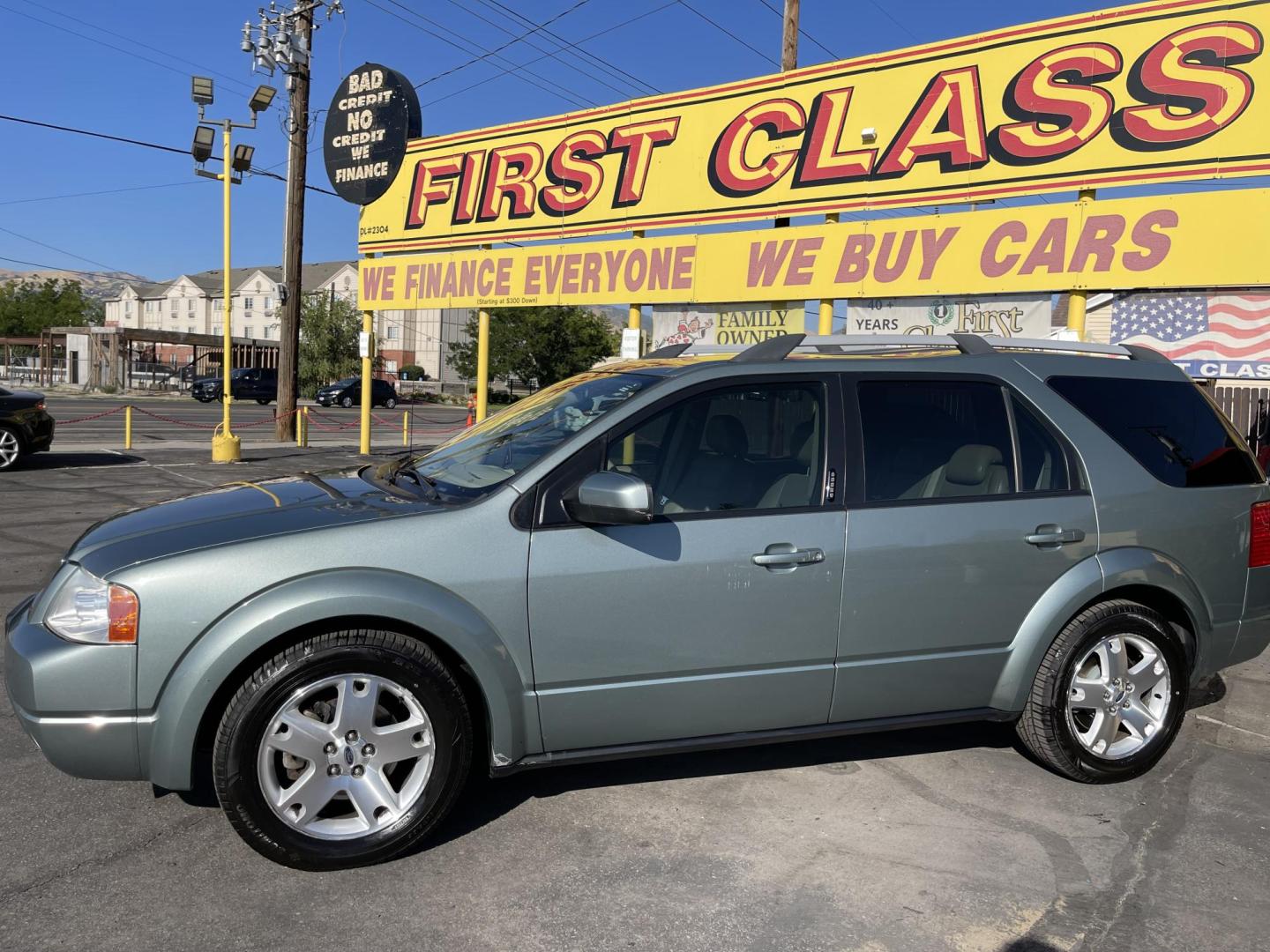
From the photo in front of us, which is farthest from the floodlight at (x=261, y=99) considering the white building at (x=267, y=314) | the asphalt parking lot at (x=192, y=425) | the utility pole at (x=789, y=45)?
the white building at (x=267, y=314)

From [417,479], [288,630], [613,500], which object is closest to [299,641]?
[288,630]

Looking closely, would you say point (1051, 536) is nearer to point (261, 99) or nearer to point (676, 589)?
point (676, 589)

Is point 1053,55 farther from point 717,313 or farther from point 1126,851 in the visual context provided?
point 1126,851

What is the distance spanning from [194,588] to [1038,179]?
8.42m

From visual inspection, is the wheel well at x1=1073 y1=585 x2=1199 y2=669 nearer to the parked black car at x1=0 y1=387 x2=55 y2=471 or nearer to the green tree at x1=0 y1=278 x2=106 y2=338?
the parked black car at x1=0 y1=387 x2=55 y2=471

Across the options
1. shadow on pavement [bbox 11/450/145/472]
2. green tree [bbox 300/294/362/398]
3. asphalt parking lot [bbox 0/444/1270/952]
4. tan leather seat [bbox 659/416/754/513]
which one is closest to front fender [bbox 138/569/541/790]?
asphalt parking lot [bbox 0/444/1270/952]

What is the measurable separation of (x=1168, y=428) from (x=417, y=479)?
127 inches

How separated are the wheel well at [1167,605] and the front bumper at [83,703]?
3483 millimetres

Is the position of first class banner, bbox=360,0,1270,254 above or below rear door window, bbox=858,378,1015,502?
above

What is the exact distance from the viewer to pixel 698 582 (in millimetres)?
3424

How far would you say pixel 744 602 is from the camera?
3482mm

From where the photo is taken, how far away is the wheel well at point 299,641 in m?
3.09

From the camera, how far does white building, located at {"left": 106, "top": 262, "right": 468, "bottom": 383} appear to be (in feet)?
309

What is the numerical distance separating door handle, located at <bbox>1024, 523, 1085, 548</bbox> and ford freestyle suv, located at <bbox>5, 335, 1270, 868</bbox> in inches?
0.5
